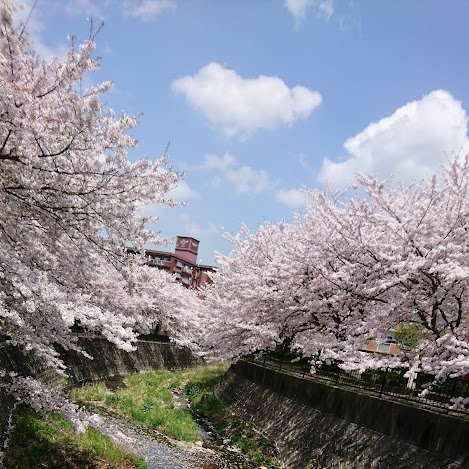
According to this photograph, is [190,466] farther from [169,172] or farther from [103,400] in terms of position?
[169,172]

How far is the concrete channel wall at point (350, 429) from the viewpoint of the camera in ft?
33.2

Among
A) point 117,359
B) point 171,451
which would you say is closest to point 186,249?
point 117,359

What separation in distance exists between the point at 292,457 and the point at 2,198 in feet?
39.7

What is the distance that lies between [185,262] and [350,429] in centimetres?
9141

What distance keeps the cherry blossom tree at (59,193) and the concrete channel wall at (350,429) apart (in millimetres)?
6878

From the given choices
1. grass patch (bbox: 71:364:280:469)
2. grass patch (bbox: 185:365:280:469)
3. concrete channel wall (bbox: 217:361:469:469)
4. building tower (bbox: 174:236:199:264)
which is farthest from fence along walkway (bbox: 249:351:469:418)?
building tower (bbox: 174:236:199:264)

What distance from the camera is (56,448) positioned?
12.0 meters

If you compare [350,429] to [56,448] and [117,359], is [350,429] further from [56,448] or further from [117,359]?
[117,359]

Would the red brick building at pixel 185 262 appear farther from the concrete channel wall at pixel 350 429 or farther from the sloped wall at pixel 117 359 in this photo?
the concrete channel wall at pixel 350 429

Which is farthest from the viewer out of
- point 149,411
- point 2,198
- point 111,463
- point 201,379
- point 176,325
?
point 176,325

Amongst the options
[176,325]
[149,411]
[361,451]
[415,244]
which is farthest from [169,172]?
[176,325]

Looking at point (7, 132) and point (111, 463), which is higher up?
point (7, 132)

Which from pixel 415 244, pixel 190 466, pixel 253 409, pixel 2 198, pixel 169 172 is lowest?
pixel 190 466

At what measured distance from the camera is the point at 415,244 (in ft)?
42.4
